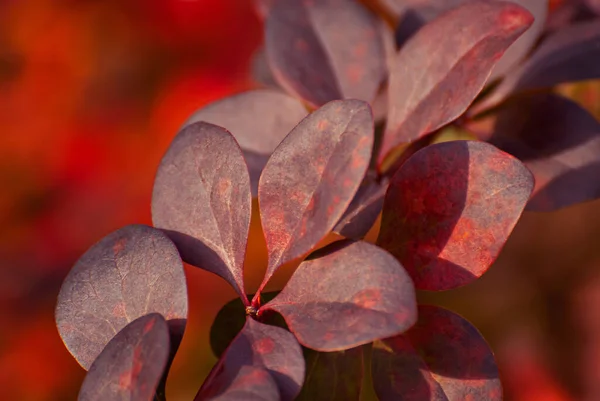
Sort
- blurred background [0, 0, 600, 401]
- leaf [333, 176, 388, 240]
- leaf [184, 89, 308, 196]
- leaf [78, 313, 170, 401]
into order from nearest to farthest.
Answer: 1. leaf [78, 313, 170, 401]
2. leaf [333, 176, 388, 240]
3. leaf [184, 89, 308, 196]
4. blurred background [0, 0, 600, 401]

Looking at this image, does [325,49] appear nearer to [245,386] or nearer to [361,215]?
[361,215]

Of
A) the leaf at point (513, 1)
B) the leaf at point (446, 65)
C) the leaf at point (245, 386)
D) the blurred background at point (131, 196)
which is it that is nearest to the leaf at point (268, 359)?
the leaf at point (245, 386)

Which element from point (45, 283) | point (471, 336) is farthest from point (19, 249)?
point (471, 336)

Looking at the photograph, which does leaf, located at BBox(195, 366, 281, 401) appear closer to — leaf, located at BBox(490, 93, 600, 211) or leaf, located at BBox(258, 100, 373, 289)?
leaf, located at BBox(258, 100, 373, 289)

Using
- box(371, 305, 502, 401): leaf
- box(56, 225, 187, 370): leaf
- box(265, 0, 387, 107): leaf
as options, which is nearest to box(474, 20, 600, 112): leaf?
box(265, 0, 387, 107): leaf

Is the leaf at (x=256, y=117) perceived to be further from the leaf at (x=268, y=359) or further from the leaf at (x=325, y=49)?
the leaf at (x=268, y=359)

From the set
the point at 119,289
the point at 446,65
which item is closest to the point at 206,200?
the point at 119,289
